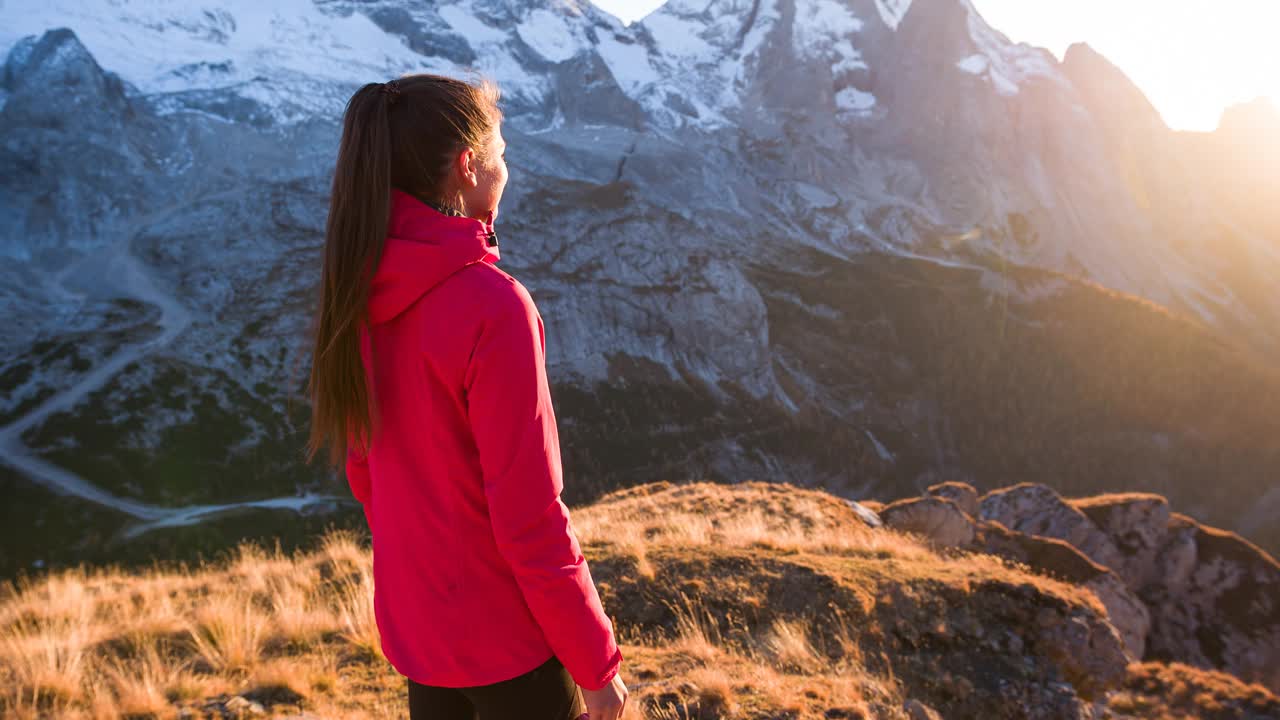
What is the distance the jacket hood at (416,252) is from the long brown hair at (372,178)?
0.11 feet

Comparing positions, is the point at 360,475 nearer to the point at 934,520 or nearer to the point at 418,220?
the point at 418,220

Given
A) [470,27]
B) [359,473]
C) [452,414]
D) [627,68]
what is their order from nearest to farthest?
[452,414] < [359,473] < [470,27] < [627,68]

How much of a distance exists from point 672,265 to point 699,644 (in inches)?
4138

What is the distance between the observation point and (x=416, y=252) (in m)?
1.72

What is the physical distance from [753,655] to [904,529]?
730 centimetres

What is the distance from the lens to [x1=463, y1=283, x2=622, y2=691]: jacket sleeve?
63.7 inches

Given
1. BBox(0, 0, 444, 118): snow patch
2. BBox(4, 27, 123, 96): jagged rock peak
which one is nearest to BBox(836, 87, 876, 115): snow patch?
BBox(0, 0, 444, 118): snow patch

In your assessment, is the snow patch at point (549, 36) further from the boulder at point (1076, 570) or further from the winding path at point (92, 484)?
the boulder at point (1076, 570)

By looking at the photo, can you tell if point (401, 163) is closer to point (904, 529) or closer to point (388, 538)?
point (388, 538)

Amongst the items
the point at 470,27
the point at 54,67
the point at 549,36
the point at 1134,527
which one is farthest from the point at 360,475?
the point at 549,36

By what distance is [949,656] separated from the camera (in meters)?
5.75

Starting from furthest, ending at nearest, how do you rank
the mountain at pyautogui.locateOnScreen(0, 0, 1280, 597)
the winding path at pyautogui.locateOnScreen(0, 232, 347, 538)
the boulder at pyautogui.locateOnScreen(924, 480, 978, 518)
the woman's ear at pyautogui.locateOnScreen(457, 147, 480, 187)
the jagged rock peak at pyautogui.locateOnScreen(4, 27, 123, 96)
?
1. the jagged rock peak at pyautogui.locateOnScreen(4, 27, 123, 96)
2. the mountain at pyautogui.locateOnScreen(0, 0, 1280, 597)
3. the winding path at pyautogui.locateOnScreen(0, 232, 347, 538)
4. the boulder at pyautogui.locateOnScreen(924, 480, 978, 518)
5. the woman's ear at pyautogui.locateOnScreen(457, 147, 480, 187)

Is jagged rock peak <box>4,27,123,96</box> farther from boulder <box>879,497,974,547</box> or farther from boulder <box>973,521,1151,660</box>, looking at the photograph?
boulder <box>973,521,1151,660</box>

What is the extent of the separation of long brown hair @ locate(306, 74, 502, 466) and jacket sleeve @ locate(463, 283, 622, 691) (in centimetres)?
40
